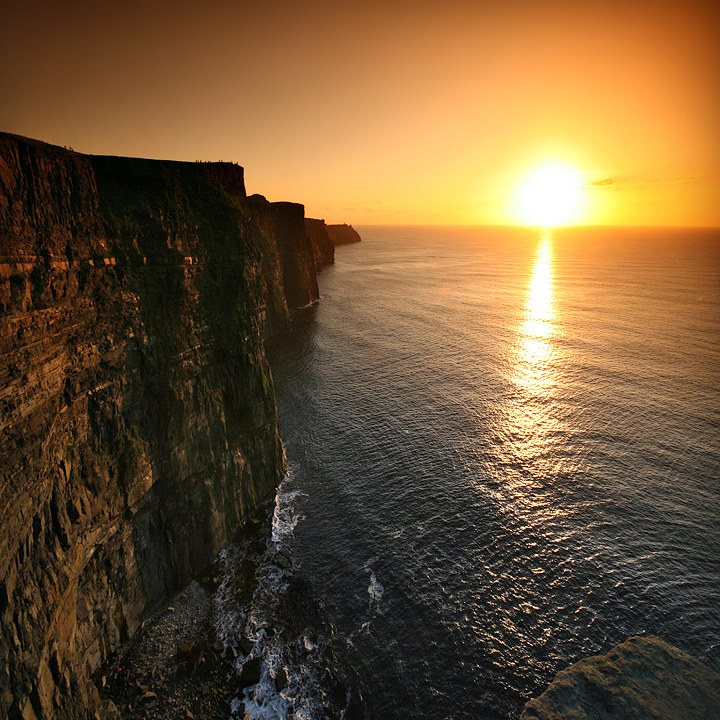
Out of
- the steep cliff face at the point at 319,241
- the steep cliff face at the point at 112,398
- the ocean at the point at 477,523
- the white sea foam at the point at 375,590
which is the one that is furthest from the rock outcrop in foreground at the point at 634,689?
the steep cliff face at the point at 319,241

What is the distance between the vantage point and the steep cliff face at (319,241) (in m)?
169

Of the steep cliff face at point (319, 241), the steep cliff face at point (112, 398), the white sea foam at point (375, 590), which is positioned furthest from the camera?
the steep cliff face at point (319, 241)

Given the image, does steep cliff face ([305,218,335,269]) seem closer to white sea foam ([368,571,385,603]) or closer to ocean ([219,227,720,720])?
ocean ([219,227,720,720])

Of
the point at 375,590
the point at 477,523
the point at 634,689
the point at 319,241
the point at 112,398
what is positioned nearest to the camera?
the point at 634,689

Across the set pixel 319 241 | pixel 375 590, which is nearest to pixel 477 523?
pixel 375 590

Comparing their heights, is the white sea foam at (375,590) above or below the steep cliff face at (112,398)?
below

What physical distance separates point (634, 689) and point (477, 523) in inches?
572

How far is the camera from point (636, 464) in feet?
137

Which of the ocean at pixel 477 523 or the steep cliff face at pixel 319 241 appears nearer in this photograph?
the ocean at pixel 477 523

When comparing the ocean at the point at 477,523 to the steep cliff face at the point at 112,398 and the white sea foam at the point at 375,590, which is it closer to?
the white sea foam at the point at 375,590

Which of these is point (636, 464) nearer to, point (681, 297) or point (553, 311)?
point (553, 311)

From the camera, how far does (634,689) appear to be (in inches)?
861

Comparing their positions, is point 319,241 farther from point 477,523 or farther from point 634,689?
point 634,689

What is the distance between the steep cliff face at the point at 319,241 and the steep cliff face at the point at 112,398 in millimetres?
138664
